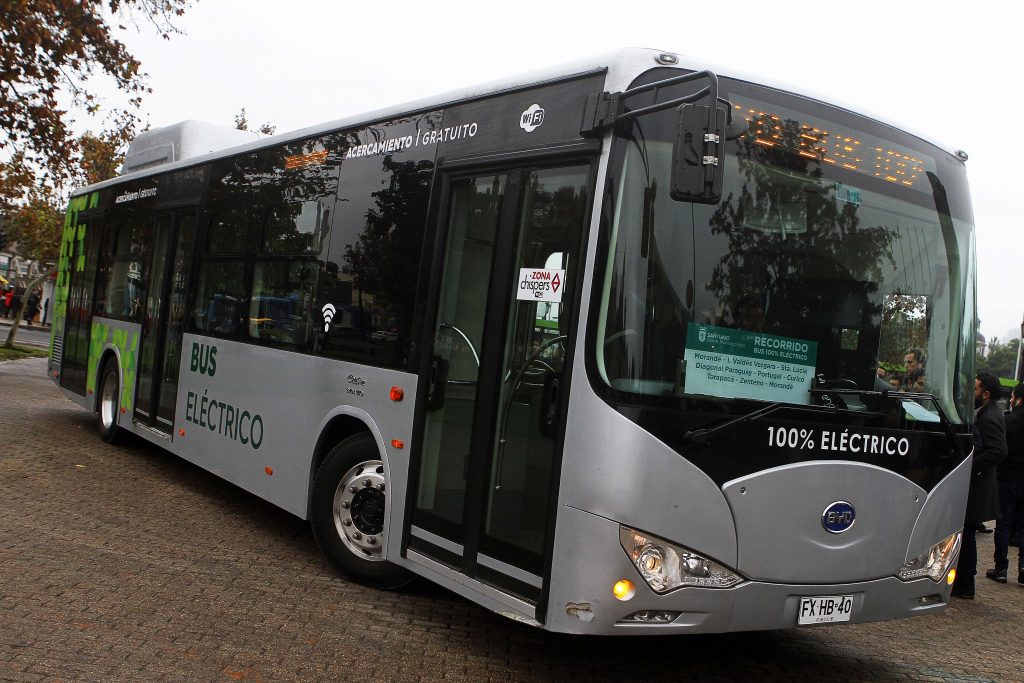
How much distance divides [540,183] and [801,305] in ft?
4.77

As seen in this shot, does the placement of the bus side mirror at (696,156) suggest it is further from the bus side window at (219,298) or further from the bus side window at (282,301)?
the bus side window at (219,298)

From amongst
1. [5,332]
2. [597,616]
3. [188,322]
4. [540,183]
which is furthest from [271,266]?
[5,332]

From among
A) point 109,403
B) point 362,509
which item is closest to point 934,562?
point 362,509

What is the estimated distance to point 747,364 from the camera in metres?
4.87

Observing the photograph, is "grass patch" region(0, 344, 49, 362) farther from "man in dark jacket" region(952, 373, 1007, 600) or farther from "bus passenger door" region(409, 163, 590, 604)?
"man in dark jacket" region(952, 373, 1007, 600)

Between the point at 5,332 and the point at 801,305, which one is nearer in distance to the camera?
the point at 801,305

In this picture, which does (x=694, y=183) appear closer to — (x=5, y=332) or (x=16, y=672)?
(x=16, y=672)

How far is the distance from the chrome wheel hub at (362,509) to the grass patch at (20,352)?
2192cm

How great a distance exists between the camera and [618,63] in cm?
500

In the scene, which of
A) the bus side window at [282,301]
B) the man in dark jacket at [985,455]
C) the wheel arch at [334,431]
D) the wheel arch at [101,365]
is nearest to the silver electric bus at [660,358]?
the wheel arch at [334,431]

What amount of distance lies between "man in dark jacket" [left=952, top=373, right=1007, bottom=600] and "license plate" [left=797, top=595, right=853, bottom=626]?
148 inches

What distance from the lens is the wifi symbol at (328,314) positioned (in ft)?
23.8

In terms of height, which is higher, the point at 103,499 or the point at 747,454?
the point at 747,454

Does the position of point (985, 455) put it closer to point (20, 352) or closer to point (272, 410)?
point (272, 410)
